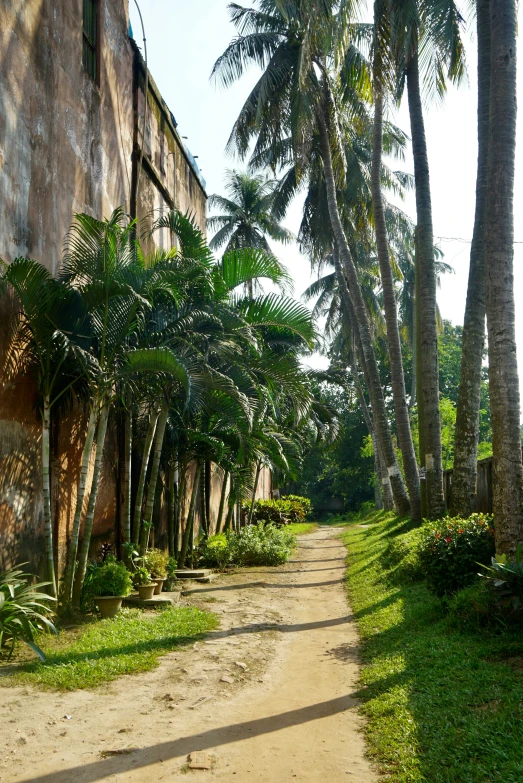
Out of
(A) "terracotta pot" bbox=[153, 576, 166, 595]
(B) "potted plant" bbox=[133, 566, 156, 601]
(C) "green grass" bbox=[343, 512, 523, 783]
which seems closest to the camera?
(C) "green grass" bbox=[343, 512, 523, 783]

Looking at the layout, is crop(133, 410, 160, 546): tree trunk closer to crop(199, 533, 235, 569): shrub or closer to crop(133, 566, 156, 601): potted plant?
crop(133, 566, 156, 601): potted plant

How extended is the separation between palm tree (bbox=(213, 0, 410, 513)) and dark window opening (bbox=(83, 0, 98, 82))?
261 inches

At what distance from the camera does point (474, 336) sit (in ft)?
34.9

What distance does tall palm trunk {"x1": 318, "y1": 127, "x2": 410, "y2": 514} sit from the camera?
1716 centimetres

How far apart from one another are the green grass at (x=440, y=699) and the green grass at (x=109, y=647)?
2.00 m

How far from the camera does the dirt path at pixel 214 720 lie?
4203mm

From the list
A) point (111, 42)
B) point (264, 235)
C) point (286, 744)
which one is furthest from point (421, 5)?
point (264, 235)

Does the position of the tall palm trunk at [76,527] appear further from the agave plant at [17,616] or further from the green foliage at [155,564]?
the green foliage at [155,564]

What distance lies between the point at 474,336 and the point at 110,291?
17.8ft

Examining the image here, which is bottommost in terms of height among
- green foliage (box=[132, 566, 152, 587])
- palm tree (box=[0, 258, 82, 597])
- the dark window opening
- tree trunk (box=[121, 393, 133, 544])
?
green foliage (box=[132, 566, 152, 587])

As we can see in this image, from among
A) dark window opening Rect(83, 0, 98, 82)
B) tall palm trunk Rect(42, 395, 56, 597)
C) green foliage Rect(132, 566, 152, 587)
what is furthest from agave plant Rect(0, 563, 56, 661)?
dark window opening Rect(83, 0, 98, 82)

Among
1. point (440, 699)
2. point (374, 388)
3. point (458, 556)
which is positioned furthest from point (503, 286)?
point (374, 388)

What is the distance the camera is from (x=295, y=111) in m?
17.4

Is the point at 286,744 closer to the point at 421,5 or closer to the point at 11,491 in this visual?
the point at 11,491
